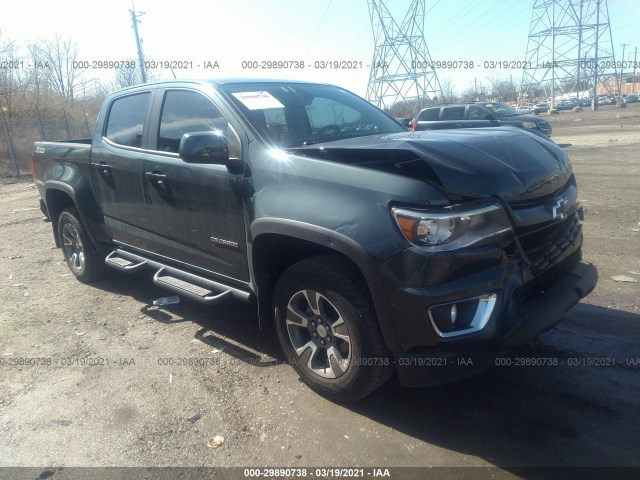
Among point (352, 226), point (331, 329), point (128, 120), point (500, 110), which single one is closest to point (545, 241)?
point (352, 226)

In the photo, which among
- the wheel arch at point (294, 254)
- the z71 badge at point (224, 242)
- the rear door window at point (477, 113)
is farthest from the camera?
the rear door window at point (477, 113)

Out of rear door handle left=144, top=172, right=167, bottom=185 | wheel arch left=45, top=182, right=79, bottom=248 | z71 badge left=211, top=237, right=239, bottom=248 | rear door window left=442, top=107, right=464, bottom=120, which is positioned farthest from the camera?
rear door window left=442, top=107, right=464, bottom=120

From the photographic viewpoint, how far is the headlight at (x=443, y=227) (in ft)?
8.02

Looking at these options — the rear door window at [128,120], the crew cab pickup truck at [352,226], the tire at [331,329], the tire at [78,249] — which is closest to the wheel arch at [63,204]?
the tire at [78,249]

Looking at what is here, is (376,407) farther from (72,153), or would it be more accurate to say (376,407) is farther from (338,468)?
(72,153)

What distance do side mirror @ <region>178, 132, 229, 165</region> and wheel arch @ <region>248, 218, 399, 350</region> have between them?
525 mm

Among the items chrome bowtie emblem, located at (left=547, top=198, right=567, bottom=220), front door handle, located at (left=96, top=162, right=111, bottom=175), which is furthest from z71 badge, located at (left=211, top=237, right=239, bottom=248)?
chrome bowtie emblem, located at (left=547, top=198, right=567, bottom=220)

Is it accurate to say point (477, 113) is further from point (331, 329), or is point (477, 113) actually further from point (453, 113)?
point (331, 329)

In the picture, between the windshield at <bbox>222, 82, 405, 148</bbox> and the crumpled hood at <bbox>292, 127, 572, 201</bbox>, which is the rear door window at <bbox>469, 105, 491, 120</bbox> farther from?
the crumpled hood at <bbox>292, 127, 572, 201</bbox>

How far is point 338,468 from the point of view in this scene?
2564 mm

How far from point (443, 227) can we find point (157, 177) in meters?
2.48

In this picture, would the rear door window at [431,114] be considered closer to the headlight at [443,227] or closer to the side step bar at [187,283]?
the side step bar at [187,283]

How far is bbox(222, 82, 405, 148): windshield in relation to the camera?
11.4 feet

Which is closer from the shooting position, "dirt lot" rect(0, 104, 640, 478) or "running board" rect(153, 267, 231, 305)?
"dirt lot" rect(0, 104, 640, 478)
